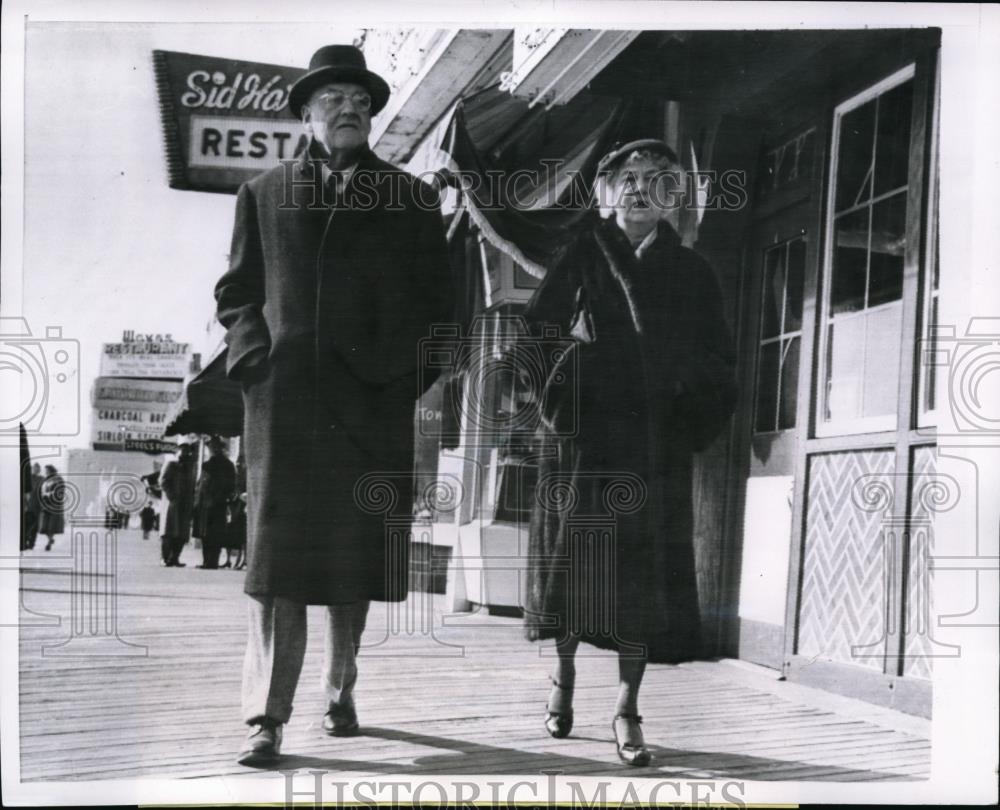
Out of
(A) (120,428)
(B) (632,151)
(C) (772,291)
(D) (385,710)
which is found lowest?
(D) (385,710)

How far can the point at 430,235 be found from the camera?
390cm

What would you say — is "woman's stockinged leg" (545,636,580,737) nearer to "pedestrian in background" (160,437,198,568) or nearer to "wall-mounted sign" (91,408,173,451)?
"pedestrian in background" (160,437,198,568)

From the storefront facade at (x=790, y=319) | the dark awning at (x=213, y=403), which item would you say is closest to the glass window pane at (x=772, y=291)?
the storefront facade at (x=790, y=319)

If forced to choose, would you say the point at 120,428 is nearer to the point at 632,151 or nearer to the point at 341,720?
the point at 341,720

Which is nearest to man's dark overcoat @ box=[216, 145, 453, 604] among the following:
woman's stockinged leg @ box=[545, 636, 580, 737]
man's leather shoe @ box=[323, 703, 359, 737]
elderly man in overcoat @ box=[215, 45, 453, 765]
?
elderly man in overcoat @ box=[215, 45, 453, 765]

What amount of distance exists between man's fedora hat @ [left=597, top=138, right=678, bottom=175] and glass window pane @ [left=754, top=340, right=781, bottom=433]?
0.82m

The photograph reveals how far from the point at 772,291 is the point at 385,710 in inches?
85.8

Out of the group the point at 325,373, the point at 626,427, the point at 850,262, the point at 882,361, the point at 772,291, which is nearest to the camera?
the point at 325,373

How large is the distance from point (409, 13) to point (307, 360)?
130 cm

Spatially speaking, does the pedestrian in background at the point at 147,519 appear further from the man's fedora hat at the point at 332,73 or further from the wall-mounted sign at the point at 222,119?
the man's fedora hat at the point at 332,73

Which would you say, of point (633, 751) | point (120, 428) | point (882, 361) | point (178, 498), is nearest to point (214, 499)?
point (178, 498)

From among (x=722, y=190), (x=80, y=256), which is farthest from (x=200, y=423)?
(x=722, y=190)

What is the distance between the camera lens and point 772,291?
4191 millimetres

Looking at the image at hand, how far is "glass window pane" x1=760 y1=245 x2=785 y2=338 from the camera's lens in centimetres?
414
